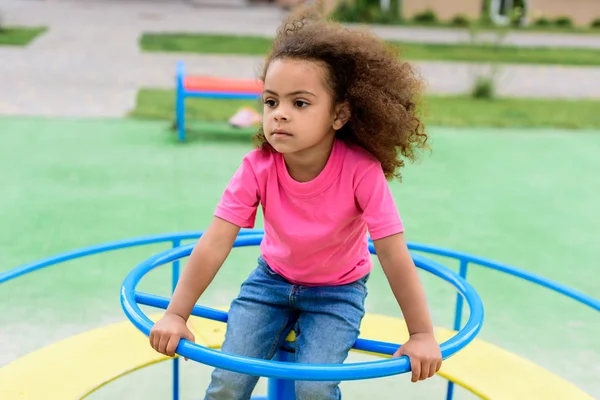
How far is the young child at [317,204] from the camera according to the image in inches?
77.7

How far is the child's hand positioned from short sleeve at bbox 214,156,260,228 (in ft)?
1.84

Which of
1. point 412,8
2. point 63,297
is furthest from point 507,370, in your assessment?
point 412,8

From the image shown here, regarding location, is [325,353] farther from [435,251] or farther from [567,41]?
[567,41]

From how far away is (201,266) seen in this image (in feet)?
6.66

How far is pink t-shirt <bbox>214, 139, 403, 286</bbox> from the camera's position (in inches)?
82.0

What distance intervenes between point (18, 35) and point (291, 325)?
13.2 metres

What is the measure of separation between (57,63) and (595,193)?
8.23m

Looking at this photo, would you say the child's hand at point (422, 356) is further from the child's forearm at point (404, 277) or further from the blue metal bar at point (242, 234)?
the blue metal bar at point (242, 234)

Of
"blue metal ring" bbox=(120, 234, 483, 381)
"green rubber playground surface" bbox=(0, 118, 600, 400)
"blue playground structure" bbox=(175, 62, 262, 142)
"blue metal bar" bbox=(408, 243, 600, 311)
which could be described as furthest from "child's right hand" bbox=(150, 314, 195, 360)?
"blue playground structure" bbox=(175, 62, 262, 142)

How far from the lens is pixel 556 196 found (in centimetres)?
610

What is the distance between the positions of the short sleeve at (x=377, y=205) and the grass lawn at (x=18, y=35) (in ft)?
40.0

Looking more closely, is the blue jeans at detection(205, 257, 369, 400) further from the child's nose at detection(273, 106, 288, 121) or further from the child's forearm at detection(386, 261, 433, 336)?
the child's nose at detection(273, 106, 288, 121)

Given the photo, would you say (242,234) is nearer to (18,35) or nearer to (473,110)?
(473,110)

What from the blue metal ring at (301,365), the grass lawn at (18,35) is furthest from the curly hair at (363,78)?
the grass lawn at (18,35)
